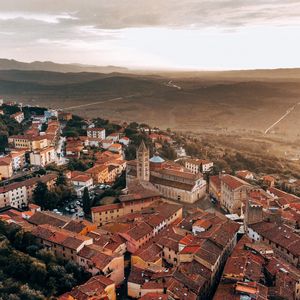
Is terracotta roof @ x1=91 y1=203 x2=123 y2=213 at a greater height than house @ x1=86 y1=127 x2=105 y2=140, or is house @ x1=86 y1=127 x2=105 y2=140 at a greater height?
house @ x1=86 y1=127 x2=105 y2=140

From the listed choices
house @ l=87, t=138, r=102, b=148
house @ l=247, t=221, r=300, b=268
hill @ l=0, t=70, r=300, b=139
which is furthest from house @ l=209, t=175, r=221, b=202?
hill @ l=0, t=70, r=300, b=139

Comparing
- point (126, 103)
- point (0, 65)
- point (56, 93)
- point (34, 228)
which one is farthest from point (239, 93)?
point (0, 65)

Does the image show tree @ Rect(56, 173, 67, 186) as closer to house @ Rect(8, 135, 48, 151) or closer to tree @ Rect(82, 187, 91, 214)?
tree @ Rect(82, 187, 91, 214)

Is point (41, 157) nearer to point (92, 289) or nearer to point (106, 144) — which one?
point (106, 144)

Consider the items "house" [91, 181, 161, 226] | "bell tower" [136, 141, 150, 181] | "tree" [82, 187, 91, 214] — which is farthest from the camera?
"bell tower" [136, 141, 150, 181]

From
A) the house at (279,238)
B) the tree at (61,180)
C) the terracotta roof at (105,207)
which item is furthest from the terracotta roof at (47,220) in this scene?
the house at (279,238)

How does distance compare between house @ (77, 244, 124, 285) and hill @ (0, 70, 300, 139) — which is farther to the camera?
hill @ (0, 70, 300, 139)

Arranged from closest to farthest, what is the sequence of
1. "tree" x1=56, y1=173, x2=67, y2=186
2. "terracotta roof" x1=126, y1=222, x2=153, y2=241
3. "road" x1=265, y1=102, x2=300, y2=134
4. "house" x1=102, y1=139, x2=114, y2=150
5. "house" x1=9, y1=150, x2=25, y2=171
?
"terracotta roof" x1=126, y1=222, x2=153, y2=241, "tree" x1=56, y1=173, x2=67, y2=186, "house" x1=9, y1=150, x2=25, y2=171, "house" x1=102, y1=139, x2=114, y2=150, "road" x1=265, y1=102, x2=300, y2=134

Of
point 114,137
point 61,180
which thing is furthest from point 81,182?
point 114,137
